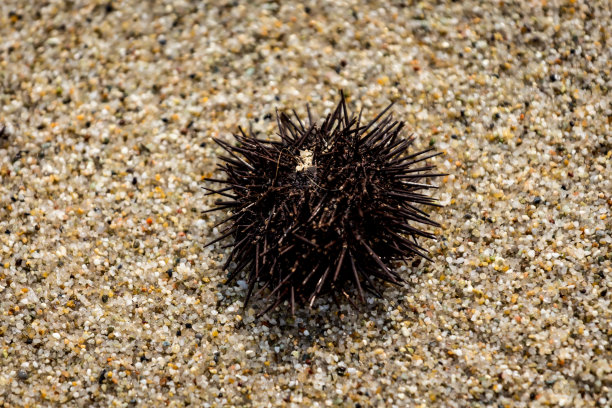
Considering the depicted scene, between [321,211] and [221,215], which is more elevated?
[221,215]

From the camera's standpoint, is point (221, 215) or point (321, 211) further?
point (221, 215)

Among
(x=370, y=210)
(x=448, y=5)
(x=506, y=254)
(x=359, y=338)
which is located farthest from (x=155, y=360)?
(x=448, y=5)

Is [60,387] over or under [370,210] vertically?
under

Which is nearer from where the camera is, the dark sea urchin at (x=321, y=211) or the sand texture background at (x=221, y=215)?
the dark sea urchin at (x=321, y=211)

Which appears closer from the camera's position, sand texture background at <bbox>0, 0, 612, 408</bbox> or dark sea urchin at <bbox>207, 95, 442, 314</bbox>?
dark sea urchin at <bbox>207, 95, 442, 314</bbox>

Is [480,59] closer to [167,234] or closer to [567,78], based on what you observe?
[567,78]
